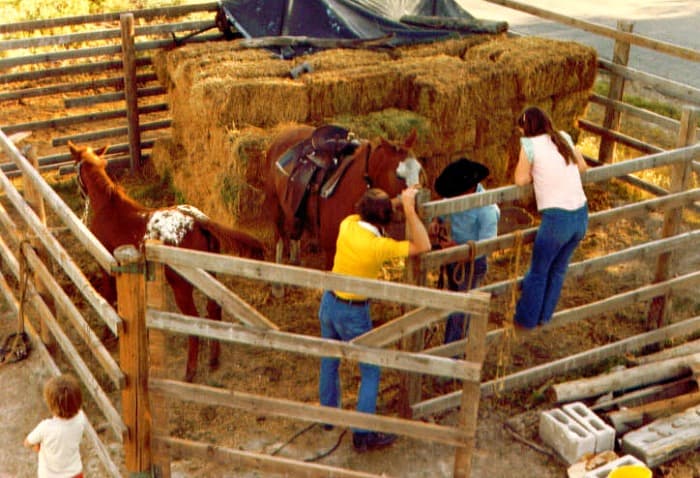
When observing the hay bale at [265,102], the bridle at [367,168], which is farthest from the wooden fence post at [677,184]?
the hay bale at [265,102]

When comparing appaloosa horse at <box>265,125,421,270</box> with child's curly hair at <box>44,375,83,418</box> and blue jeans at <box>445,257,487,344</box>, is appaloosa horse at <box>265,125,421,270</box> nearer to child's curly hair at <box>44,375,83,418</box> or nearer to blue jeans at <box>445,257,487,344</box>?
blue jeans at <box>445,257,487,344</box>

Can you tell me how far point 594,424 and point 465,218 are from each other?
65.7 inches

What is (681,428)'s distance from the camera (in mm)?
6340

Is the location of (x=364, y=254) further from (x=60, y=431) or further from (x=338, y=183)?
(x=60, y=431)

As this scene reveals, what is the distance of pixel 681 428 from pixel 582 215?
1642 mm

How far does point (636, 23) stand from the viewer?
691 inches

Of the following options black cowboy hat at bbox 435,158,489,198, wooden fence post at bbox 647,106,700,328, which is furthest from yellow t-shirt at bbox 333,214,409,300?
wooden fence post at bbox 647,106,700,328

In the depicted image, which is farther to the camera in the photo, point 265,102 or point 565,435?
point 265,102

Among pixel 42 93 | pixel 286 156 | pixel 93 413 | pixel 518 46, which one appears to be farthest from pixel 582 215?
pixel 42 93

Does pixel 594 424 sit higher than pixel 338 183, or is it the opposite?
pixel 338 183

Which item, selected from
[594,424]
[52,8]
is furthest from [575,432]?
[52,8]

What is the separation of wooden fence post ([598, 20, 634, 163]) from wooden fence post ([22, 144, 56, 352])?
21.0 feet

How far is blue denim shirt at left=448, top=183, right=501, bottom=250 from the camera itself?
6.47 meters

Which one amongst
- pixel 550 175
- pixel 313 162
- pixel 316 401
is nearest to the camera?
pixel 550 175
